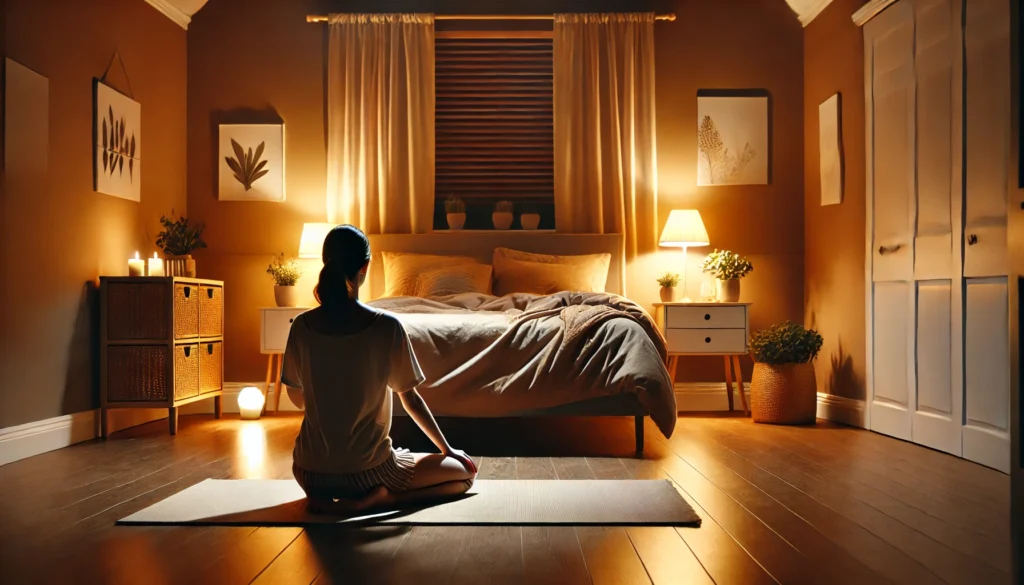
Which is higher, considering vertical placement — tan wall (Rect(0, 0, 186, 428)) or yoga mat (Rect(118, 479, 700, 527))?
tan wall (Rect(0, 0, 186, 428))

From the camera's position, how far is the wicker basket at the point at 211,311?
5.26 m

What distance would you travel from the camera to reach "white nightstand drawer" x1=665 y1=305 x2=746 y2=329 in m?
5.60

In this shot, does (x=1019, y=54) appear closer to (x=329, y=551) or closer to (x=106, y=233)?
(x=329, y=551)

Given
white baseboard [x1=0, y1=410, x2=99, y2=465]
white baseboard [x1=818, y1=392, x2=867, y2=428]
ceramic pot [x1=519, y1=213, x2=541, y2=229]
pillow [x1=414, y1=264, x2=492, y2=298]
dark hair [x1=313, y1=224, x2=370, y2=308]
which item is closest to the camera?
dark hair [x1=313, y1=224, x2=370, y2=308]

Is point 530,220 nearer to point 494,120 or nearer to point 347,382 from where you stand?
point 494,120

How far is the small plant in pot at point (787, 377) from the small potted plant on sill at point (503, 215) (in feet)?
6.29

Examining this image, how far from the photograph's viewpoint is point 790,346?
5281 mm

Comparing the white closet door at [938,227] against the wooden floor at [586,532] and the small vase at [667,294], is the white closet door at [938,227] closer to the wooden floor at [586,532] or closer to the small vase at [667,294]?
the wooden floor at [586,532]

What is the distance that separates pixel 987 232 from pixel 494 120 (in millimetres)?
3551

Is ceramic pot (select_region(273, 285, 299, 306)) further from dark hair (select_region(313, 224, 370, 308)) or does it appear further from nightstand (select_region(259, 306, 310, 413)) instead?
dark hair (select_region(313, 224, 370, 308))

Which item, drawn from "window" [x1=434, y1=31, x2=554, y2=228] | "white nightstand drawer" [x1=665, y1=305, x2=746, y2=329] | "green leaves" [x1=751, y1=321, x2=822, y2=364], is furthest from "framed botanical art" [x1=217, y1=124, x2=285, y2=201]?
"green leaves" [x1=751, y1=321, x2=822, y2=364]

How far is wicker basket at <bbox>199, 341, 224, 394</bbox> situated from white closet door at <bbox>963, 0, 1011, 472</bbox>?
4.12 meters

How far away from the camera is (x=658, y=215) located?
6.19 meters

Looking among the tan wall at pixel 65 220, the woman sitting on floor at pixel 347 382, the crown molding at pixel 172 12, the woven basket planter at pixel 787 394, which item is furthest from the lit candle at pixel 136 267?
the woven basket planter at pixel 787 394
